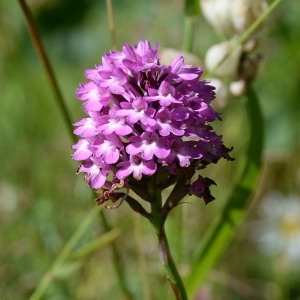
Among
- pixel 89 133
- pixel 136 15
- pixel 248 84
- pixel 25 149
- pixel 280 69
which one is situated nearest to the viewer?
pixel 89 133

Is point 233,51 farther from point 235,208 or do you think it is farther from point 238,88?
point 235,208

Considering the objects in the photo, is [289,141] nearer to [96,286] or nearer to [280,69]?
[280,69]

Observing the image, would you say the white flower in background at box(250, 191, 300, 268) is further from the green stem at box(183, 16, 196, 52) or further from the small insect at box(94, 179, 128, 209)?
the small insect at box(94, 179, 128, 209)

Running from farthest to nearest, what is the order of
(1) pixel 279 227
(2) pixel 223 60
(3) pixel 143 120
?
(1) pixel 279 227 → (2) pixel 223 60 → (3) pixel 143 120

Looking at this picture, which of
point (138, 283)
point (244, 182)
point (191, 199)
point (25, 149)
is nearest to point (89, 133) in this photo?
point (244, 182)

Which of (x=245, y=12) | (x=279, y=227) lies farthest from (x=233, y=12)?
(x=279, y=227)

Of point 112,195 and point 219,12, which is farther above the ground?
point 219,12

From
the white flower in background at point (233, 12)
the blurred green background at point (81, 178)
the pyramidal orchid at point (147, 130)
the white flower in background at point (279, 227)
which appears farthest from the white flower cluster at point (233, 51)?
the white flower in background at point (279, 227)

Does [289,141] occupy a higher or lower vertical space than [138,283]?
higher
